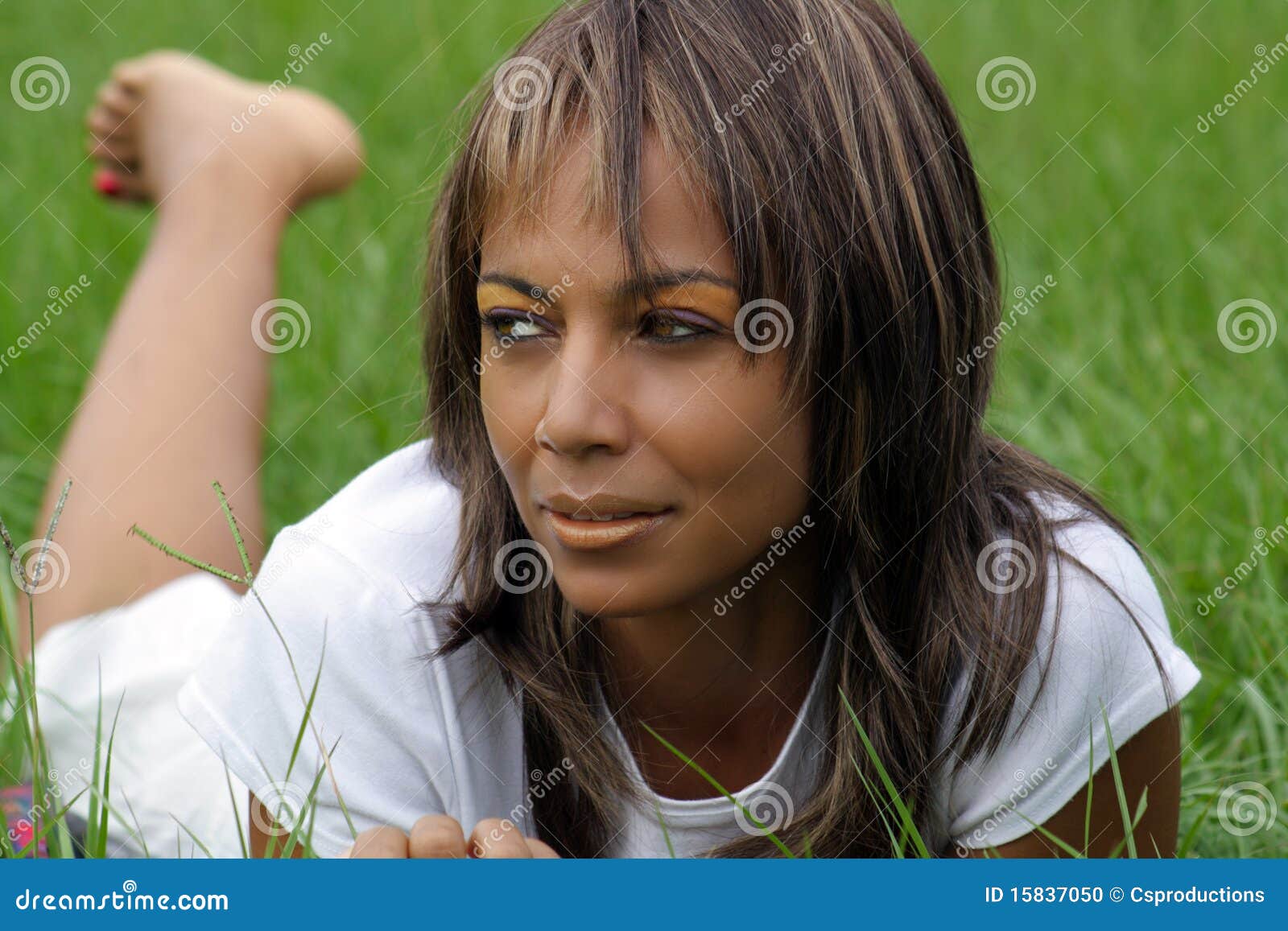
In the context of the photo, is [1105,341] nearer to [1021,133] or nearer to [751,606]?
[1021,133]

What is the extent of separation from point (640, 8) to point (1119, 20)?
3438 mm

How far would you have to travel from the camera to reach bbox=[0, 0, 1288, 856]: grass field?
246cm

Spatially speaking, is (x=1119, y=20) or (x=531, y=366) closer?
(x=531, y=366)

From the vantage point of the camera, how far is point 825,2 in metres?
1.61

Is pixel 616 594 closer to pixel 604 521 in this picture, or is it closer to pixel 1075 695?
pixel 604 521

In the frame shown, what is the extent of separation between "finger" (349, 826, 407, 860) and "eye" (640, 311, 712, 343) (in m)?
0.58

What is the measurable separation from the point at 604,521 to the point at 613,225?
30 centimetres

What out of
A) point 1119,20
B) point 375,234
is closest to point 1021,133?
point 1119,20

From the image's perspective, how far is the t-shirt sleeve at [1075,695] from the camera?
171cm

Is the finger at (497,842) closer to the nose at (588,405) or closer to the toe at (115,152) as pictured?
the nose at (588,405)

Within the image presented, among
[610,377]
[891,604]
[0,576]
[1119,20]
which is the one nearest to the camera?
[610,377]

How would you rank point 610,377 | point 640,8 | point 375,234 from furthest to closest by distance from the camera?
point 375,234
point 640,8
point 610,377

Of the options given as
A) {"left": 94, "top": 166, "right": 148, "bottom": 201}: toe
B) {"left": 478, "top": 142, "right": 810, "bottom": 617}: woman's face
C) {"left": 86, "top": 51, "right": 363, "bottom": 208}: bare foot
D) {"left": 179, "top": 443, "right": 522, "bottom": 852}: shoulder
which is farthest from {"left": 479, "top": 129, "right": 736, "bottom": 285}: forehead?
{"left": 94, "top": 166, "right": 148, "bottom": 201}: toe

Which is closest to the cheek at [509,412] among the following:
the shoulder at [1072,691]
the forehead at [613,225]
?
the forehead at [613,225]
